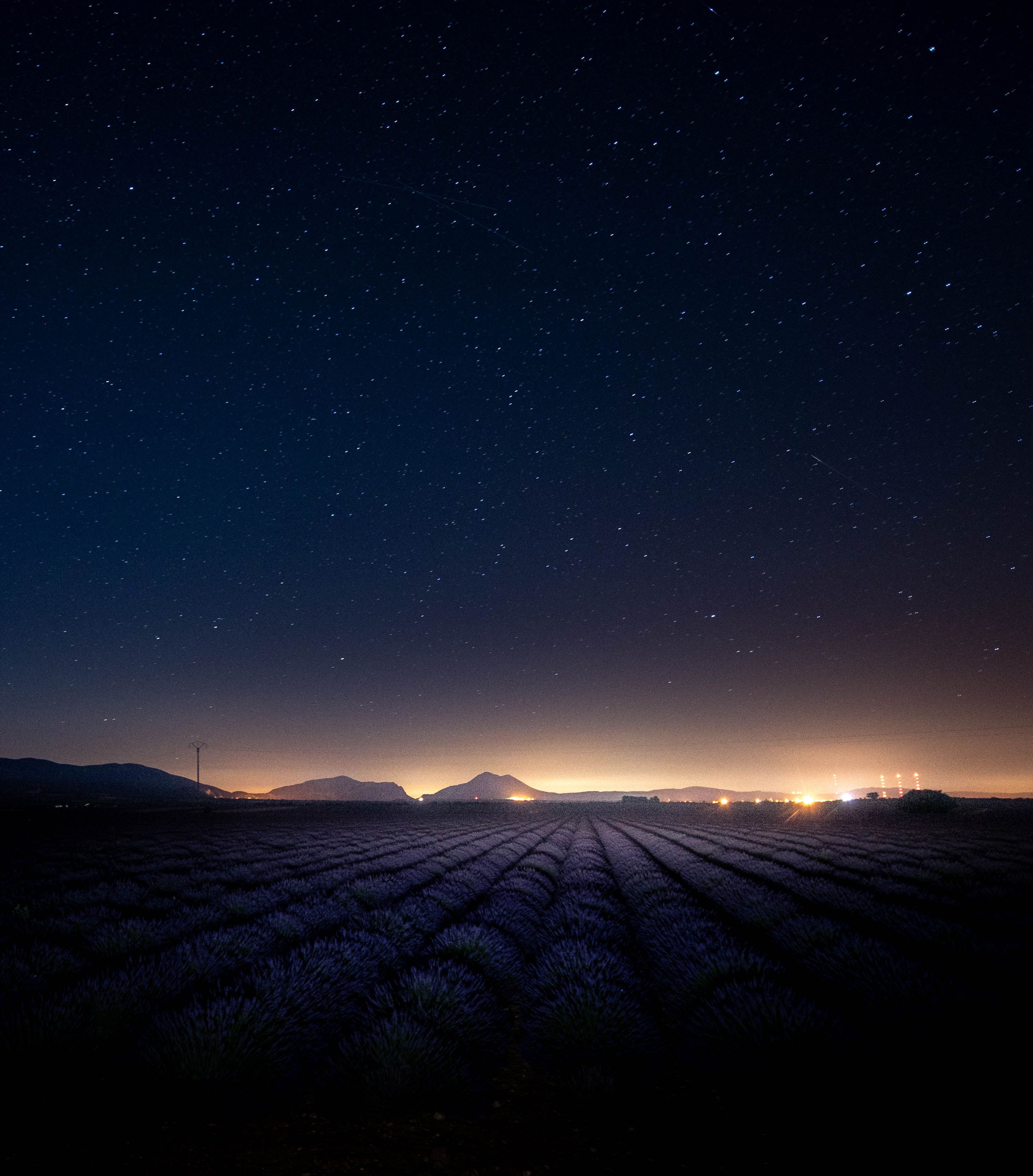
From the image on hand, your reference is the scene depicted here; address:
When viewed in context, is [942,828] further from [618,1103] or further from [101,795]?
[101,795]

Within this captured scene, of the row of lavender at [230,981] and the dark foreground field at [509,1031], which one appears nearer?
the dark foreground field at [509,1031]

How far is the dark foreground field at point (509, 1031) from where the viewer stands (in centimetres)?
236

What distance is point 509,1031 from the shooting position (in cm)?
358

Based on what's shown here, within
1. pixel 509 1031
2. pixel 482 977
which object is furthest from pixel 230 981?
pixel 509 1031

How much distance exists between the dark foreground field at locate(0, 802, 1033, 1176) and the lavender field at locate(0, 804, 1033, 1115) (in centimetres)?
2

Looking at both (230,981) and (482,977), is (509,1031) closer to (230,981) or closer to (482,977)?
(482,977)

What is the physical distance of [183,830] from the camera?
2609cm

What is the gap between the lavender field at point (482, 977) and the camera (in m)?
2.87

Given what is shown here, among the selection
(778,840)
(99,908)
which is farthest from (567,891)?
(778,840)

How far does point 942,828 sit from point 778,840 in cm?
2039

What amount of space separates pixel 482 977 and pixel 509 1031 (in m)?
0.76

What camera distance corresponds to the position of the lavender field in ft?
9.40

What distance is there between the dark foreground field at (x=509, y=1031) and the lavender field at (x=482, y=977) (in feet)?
0.08

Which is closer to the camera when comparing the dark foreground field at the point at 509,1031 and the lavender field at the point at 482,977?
the dark foreground field at the point at 509,1031
